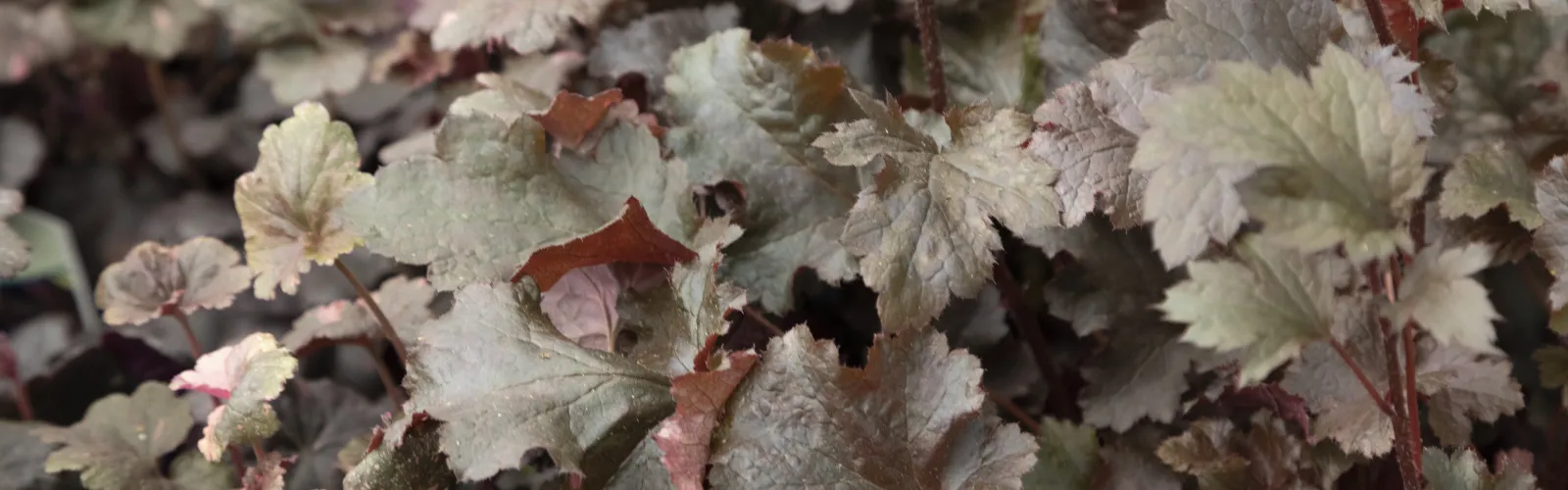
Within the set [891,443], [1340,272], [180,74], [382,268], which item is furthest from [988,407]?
[180,74]

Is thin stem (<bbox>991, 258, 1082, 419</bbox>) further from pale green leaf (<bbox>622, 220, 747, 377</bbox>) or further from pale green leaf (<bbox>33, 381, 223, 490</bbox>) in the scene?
pale green leaf (<bbox>33, 381, 223, 490</bbox>)

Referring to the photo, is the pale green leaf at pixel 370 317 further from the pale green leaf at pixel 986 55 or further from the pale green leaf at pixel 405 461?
the pale green leaf at pixel 986 55

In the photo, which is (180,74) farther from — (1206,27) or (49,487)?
(1206,27)

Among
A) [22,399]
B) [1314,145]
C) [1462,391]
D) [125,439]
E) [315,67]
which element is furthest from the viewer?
[315,67]

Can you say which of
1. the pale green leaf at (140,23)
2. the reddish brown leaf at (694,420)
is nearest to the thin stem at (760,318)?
the reddish brown leaf at (694,420)

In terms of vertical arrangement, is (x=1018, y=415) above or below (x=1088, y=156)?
below

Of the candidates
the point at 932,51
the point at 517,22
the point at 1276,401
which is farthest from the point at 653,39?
the point at 1276,401

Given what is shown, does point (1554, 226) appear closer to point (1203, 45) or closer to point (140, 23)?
point (1203, 45)

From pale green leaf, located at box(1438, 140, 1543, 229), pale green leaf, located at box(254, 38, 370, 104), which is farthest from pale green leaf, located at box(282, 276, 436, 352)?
pale green leaf, located at box(1438, 140, 1543, 229)
